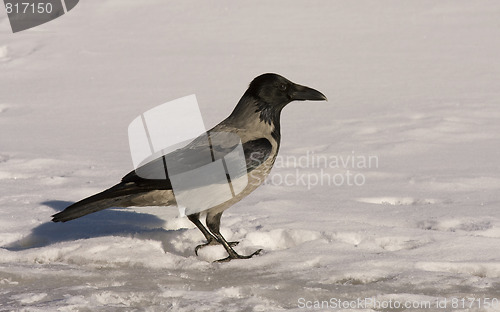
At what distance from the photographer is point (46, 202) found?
22.7ft

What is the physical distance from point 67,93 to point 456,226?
25.5ft

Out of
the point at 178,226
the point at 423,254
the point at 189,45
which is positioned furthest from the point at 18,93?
the point at 423,254

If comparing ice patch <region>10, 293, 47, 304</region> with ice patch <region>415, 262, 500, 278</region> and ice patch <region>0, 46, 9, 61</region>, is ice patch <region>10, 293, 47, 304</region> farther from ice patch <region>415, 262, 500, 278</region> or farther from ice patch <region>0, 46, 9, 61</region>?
ice patch <region>0, 46, 9, 61</region>

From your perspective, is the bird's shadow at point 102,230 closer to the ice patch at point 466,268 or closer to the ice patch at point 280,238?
the ice patch at point 280,238

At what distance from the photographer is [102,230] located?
6.19 meters

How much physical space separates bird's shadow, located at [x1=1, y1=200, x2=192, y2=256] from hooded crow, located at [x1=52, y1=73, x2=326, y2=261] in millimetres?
313

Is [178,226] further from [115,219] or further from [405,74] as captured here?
[405,74]

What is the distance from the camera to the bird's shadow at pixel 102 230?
19.5 ft

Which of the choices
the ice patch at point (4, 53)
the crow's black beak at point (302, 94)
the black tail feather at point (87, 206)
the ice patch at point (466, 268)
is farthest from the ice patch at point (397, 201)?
→ the ice patch at point (4, 53)

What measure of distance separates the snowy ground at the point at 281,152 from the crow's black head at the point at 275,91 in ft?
3.10

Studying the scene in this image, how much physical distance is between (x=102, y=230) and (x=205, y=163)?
1.12 metres
